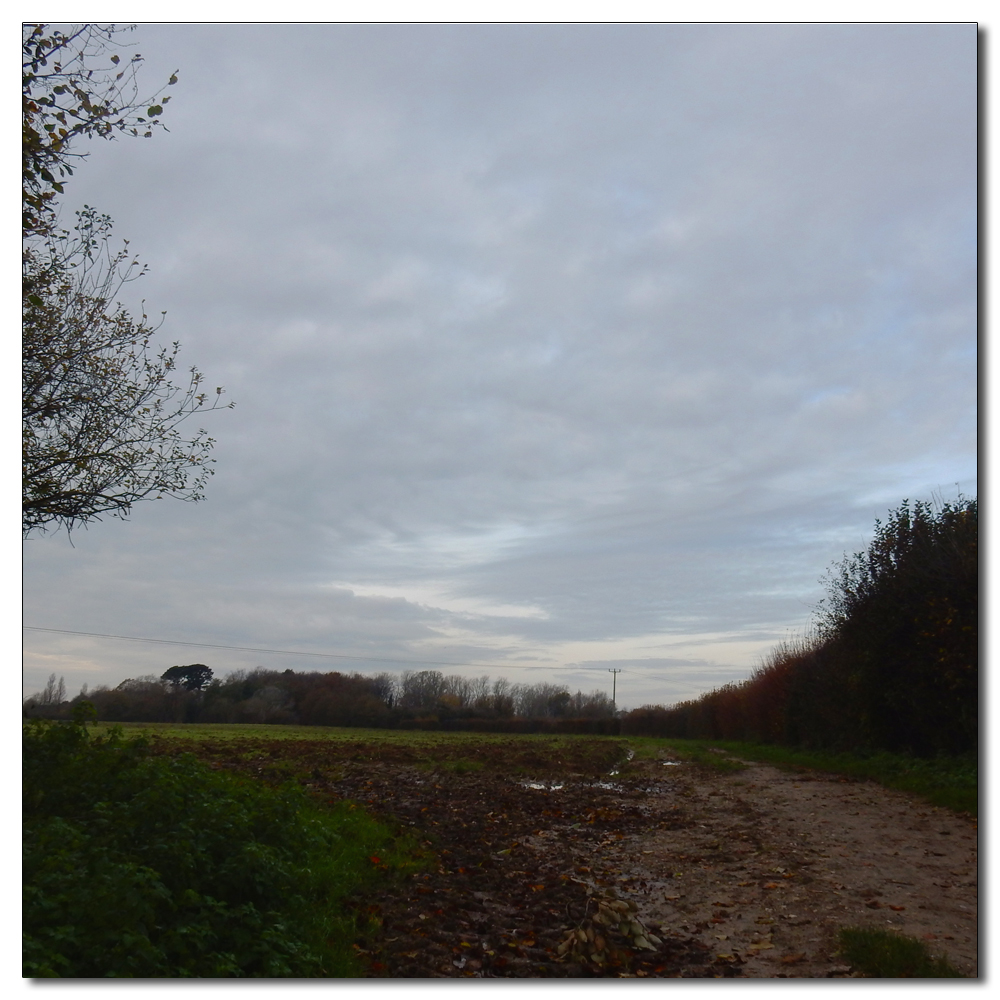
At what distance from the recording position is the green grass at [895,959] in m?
4.97

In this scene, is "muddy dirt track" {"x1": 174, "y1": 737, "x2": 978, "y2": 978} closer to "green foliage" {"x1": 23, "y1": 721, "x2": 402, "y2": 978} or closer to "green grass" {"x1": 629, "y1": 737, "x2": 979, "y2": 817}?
"green grass" {"x1": 629, "y1": 737, "x2": 979, "y2": 817}

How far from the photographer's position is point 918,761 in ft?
50.1

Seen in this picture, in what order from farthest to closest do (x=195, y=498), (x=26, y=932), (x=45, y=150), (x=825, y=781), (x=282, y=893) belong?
(x=825, y=781) < (x=195, y=498) < (x=45, y=150) < (x=282, y=893) < (x=26, y=932)

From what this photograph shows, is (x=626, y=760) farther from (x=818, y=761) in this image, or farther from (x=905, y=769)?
(x=905, y=769)

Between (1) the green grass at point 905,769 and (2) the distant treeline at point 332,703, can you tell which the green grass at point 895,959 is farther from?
(2) the distant treeline at point 332,703

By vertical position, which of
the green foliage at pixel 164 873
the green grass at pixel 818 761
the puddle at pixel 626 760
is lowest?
the puddle at pixel 626 760

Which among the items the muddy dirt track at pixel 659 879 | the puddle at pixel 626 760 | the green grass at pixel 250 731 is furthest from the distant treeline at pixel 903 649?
the green grass at pixel 250 731

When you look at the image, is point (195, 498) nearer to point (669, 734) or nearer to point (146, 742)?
point (146, 742)

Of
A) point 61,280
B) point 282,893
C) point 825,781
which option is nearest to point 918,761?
point 825,781

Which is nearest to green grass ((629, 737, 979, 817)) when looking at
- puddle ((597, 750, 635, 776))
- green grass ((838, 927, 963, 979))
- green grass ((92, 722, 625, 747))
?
green grass ((838, 927, 963, 979))

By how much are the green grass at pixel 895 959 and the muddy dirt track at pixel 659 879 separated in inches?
5.7

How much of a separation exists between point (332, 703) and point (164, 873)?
2141cm

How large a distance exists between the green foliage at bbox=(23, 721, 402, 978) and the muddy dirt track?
66 centimetres

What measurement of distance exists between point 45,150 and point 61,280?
1.18 meters
